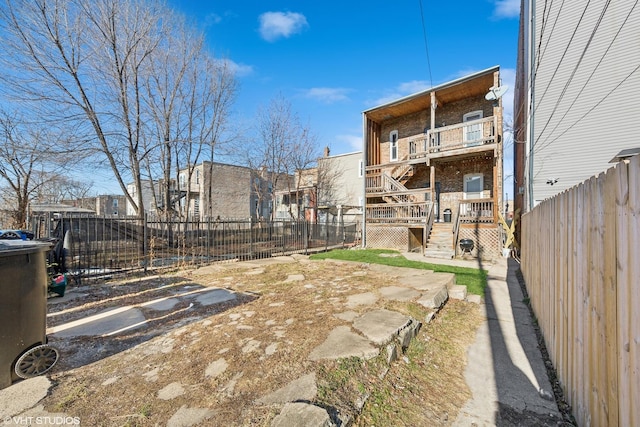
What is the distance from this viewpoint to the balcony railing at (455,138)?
1120 cm

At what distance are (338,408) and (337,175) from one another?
2052 centimetres

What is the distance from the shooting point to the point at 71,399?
6.51ft

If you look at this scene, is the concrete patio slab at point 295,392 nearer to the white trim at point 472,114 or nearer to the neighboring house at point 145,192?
the neighboring house at point 145,192

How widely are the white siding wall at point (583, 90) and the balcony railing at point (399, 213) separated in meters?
4.05

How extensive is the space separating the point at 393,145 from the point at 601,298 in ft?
50.7

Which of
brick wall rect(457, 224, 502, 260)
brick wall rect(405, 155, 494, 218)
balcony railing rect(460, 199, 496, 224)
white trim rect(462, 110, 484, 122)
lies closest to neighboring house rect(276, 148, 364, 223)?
brick wall rect(405, 155, 494, 218)

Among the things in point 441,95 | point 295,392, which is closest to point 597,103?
point 441,95

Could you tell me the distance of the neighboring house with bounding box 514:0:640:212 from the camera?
334 inches

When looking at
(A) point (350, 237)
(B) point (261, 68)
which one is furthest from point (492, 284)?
(B) point (261, 68)

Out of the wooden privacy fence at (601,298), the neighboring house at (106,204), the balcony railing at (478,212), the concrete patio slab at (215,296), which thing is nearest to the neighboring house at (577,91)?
the balcony railing at (478,212)

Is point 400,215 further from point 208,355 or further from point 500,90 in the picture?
point 208,355

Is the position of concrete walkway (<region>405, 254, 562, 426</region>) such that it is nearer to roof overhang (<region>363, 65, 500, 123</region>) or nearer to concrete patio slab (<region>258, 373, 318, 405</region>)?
concrete patio slab (<region>258, 373, 318, 405</region>)

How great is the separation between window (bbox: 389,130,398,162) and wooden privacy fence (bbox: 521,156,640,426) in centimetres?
1401

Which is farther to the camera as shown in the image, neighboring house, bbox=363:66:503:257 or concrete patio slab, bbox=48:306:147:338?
neighboring house, bbox=363:66:503:257
